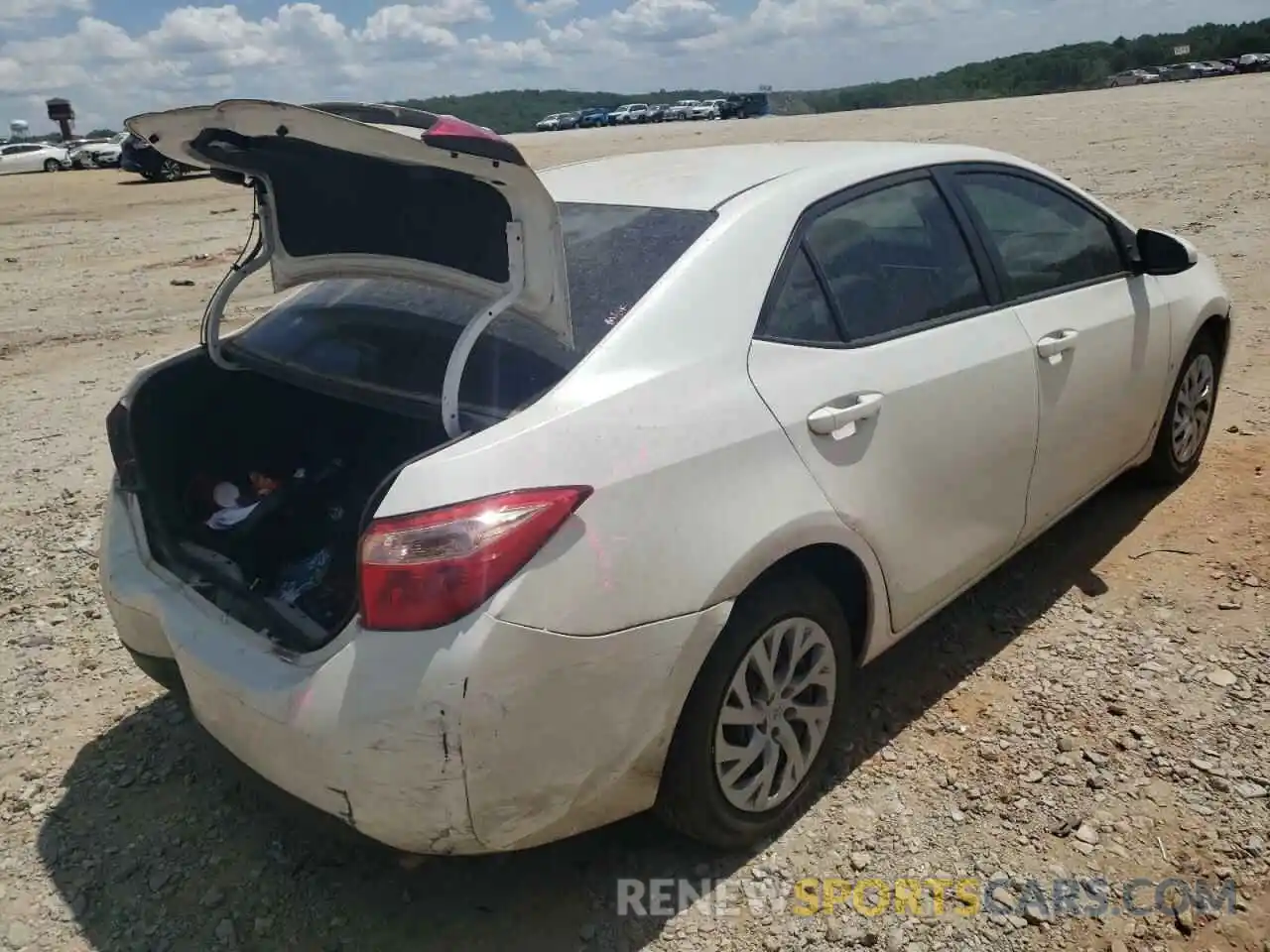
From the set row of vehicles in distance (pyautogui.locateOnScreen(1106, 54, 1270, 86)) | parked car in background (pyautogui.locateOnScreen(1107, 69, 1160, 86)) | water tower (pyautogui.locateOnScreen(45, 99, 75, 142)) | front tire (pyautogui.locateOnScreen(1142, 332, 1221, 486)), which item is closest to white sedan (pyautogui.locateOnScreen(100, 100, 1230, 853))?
front tire (pyautogui.locateOnScreen(1142, 332, 1221, 486))

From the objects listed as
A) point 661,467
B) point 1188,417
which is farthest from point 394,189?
point 1188,417

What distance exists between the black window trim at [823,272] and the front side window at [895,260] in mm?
13

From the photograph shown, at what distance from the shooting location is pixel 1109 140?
20859 mm

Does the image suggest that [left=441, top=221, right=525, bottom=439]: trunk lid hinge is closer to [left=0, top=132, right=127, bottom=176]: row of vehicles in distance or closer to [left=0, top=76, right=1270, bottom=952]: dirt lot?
[left=0, top=76, right=1270, bottom=952]: dirt lot

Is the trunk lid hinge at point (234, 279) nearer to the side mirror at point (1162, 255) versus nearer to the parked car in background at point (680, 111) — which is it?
the side mirror at point (1162, 255)

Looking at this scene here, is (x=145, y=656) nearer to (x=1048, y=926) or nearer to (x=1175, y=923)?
(x=1048, y=926)

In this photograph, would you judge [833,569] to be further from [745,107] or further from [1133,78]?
[1133,78]

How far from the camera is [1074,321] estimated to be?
354cm

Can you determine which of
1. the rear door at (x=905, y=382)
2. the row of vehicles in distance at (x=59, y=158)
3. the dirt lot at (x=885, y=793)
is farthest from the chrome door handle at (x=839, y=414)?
the row of vehicles in distance at (x=59, y=158)

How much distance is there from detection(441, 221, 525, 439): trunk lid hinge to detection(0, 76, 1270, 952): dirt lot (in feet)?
2.99

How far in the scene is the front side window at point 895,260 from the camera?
9.41 feet

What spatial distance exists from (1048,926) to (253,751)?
1873mm

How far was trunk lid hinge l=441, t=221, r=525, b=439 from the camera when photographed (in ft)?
7.55

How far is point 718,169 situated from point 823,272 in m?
0.55
